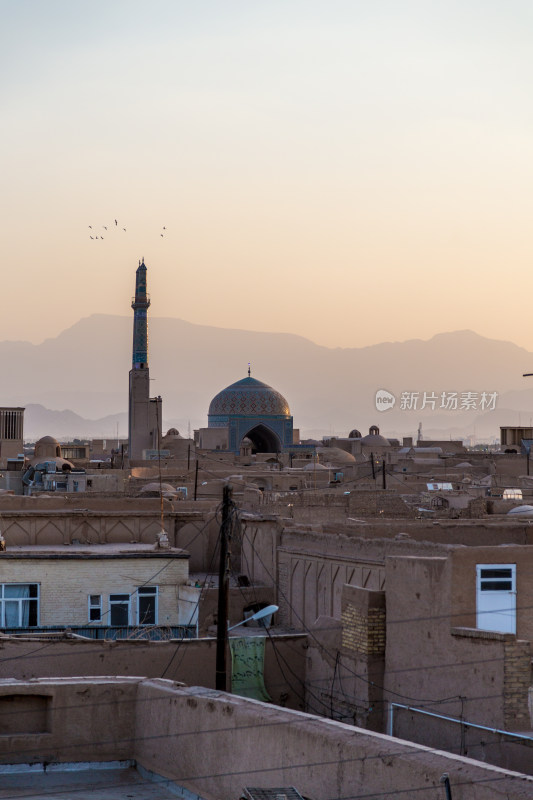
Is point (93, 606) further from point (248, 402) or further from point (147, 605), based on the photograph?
point (248, 402)

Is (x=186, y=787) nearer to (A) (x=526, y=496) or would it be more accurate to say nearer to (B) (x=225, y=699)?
(B) (x=225, y=699)

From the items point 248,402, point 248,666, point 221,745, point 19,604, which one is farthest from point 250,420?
point 221,745

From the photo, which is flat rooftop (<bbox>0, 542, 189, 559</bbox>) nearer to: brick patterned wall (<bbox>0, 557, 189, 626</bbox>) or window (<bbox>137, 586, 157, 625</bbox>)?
brick patterned wall (<bbox>0, 557, 189, 626</bbox>)

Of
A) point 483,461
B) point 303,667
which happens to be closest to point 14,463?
point 483,461

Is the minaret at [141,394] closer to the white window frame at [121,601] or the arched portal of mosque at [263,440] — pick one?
the arched portal of mosque at [263,440]

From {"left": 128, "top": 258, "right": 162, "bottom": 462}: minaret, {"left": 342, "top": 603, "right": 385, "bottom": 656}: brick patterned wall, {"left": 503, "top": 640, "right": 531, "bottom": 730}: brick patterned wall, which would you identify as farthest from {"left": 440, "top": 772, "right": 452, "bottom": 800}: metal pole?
{"left": 128, "top": 258, "right": 162, "bottom": 462}: minaret

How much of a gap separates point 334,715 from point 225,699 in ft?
10.5

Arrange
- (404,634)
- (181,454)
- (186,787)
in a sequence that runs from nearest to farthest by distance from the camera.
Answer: (186,787), (404,634), (181,454)

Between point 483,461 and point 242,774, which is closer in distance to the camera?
point 242,774

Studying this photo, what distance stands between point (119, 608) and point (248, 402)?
194ft

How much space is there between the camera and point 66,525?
19.5 meters

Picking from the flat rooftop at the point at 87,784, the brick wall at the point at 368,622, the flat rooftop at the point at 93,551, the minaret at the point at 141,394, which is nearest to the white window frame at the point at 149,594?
the flat rooftop at the point at 93,551

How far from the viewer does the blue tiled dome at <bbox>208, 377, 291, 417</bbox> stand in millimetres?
75750

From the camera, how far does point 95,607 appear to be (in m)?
17.2
